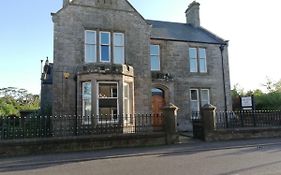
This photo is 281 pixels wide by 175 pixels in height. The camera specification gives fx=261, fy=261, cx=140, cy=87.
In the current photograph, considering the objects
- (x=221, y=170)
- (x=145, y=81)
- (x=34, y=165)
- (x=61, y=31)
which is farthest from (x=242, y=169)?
(x=61, y=31)

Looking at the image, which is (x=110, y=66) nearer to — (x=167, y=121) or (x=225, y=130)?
(x=167, y=121)

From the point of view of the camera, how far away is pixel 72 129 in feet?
46.4

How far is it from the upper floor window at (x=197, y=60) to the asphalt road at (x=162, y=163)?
1035 cm

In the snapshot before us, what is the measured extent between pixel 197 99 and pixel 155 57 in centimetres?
472

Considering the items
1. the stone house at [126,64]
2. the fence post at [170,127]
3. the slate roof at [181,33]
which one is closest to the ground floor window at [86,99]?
the stone house at [126,64]

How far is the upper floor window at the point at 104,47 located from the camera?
1591 cm

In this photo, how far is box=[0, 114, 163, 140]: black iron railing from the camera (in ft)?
36.3

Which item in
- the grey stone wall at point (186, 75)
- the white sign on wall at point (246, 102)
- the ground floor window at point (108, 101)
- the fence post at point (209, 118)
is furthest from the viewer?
the grey stone wall at point (186, 75)

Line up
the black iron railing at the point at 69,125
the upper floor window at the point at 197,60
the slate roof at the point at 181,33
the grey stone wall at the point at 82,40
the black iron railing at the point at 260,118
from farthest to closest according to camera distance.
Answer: the upper floor window at the point at 197,60 < the slate roof at the point at 181,33 < the black iron railing at the point at 260,118 < the grey stone wall at the point at 82,40 < the black iron railing at the point at 69,125

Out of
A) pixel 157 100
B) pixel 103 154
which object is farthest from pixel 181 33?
pixel 103 154

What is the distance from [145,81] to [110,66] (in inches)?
115

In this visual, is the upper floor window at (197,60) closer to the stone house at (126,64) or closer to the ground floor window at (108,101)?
the stone house at (126,64)

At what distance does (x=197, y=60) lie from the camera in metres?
20.9

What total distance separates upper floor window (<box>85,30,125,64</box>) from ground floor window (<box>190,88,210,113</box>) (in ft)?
23.0
